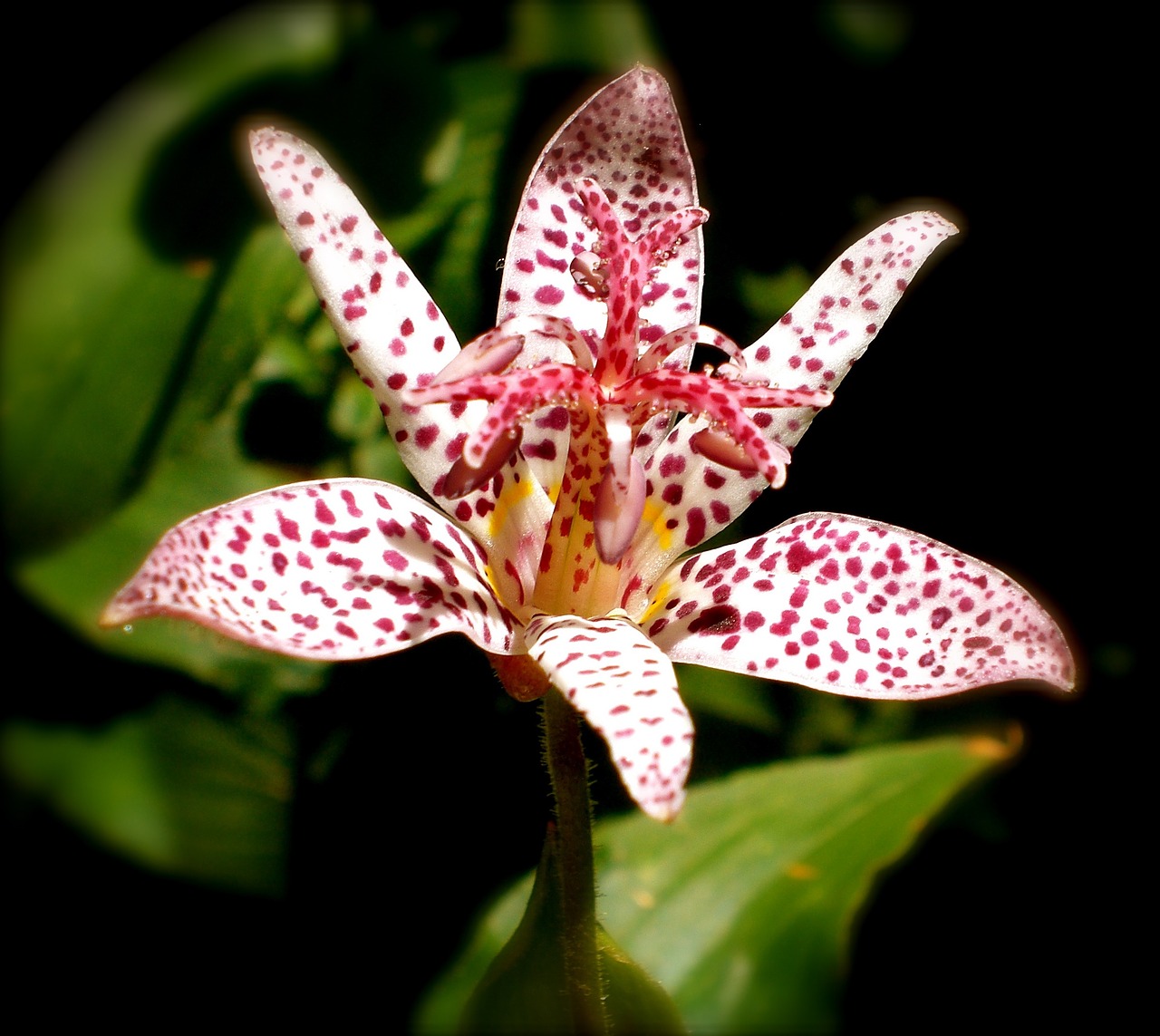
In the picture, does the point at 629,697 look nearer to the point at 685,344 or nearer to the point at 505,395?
the point at 505,395

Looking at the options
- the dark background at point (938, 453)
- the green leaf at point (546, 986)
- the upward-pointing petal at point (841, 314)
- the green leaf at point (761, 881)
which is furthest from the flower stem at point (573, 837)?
the dark background at point (938, 453)

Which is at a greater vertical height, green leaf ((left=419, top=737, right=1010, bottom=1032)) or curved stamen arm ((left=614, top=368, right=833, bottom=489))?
curved stamen arm ((left=614, top=368, right=833, bottom=489))

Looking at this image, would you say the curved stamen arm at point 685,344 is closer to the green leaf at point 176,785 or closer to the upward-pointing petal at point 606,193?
the upward-pointing petal at point 606,193

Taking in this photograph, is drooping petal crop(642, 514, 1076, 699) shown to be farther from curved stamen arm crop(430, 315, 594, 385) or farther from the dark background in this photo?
the dark background

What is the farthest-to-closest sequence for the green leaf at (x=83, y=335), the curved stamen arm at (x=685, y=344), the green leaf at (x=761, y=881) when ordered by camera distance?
the green leaf at (x=83, y=335) → the green leaf at (x=761, y=881) → the curved stamen arm at (x=685, y=344)

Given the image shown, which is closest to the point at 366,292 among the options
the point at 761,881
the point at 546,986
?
the point at 546,986

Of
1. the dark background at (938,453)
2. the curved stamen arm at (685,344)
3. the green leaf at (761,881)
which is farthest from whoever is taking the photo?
the dark background at (938,453)

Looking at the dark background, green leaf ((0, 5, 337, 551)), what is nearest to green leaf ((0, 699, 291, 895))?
the dark background
